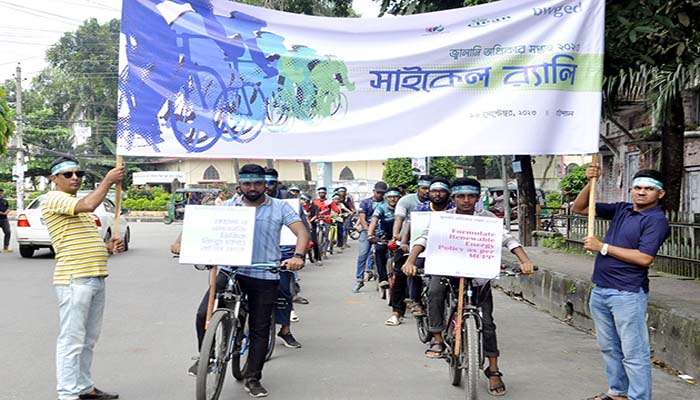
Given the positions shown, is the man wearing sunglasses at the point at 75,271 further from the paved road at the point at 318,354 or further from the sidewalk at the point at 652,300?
the sidewalk at the point at 652,300

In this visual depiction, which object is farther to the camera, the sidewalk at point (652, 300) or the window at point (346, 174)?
the window at point (346, 174)

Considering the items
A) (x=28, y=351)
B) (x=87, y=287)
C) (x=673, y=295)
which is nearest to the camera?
(x=87, y=287)

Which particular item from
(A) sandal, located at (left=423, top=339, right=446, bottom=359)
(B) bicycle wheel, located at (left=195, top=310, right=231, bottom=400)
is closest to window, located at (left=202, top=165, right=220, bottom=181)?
(A) sandal, located at (left=423, top=339, right=446, bottom=359)

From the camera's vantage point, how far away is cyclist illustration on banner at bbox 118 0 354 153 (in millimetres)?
6008

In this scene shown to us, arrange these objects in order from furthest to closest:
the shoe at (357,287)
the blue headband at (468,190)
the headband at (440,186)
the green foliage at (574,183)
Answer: the green foliage at (574,183) < the shoe at (357,287) < the headband at (440,186) < the blue headband at (468,190)

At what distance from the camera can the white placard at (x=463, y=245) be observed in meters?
5.88

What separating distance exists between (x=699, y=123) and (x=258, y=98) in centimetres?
1475

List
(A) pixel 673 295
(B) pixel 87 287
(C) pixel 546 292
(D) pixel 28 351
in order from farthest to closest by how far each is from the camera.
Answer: (C) pixel 546 292 → (A) pixel 673 295 → (D) pixel 28 351 → (B) pixel 87 287

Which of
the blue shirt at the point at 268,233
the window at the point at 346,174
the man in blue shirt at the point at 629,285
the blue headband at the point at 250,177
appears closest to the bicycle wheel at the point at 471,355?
the man in blue shirt at the point at 629,285

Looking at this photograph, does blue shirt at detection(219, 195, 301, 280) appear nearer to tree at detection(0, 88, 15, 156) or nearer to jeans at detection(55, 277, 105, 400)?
jeans at detection(55, 277, 105, 400)

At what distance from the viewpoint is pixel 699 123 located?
17.8 metres

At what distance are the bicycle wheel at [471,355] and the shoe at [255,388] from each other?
63.7 inches

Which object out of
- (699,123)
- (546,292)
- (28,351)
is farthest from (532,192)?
(28,351)

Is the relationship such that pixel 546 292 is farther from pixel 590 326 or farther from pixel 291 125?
pixel 291 125
